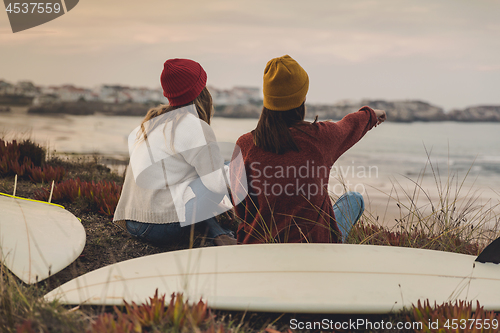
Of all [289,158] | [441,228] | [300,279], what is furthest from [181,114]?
[441,228]

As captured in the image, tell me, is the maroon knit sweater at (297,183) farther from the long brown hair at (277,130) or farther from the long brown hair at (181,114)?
the long brown hair at (181,114)

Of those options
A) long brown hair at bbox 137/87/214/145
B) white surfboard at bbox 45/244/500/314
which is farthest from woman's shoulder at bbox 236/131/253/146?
white surfboard at bbox 45/244/500/314

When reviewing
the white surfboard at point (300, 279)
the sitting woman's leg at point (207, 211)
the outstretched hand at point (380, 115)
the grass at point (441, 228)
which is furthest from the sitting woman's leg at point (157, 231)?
the outstretched hand at point (380, 115)

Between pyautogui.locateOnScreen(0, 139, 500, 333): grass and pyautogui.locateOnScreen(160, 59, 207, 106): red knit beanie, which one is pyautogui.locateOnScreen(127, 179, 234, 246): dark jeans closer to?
pyautogui.locateOnScreen(0, 139, 500, 333): grass

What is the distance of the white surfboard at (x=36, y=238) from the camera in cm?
241

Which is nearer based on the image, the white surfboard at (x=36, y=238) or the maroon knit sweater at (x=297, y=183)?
the maroon knit sweater at (x=297, y=183)

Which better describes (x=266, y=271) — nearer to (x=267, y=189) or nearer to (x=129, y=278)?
(x=267, y=189)

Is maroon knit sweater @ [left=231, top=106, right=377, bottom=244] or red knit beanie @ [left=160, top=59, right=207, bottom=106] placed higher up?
red knit beanie @ [left=160, top=59, right=207, bottom=106]

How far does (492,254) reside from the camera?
101 inches

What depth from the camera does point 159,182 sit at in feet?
8.63

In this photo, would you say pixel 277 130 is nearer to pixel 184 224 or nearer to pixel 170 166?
pixel 170 166

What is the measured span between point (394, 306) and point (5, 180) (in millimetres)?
4421

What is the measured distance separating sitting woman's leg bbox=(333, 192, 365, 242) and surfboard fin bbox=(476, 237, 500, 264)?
865 millimetres

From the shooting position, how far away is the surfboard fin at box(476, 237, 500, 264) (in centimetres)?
256
